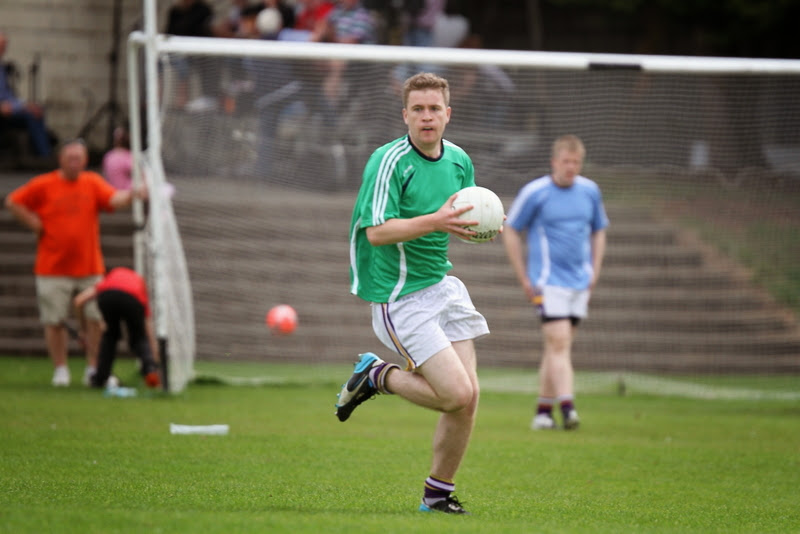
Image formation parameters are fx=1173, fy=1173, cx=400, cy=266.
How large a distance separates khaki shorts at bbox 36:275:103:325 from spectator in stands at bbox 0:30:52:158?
26.5 ft

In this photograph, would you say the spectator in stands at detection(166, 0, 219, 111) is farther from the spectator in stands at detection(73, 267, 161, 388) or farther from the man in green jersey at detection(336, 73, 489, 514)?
the man in green jersey at detection(336, 73, 489, 514)

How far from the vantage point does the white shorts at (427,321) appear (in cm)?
607

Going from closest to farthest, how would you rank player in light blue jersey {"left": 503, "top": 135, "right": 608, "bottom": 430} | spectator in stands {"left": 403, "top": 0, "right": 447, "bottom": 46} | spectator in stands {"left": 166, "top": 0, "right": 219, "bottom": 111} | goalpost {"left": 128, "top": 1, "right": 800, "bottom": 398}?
player in light blue jersey {"left": 503, "top": 135, "right": 608, "bottom": 430}, spectator in stands {"left": 166, "top": 0, "right": 219, "bottom": 111}, goalpost {"left": 128, "top": 1, "right": 800, "bottom": 398}, spectator in stands {"left": 403, "top": 0, "right": 447, "bottom": 46}

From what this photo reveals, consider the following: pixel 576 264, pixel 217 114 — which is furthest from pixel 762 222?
Result: pixel 217 114

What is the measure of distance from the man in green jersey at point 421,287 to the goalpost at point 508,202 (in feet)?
29.6

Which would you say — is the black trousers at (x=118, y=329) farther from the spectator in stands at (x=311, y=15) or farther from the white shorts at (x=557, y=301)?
the spectator in stands at (x=311, y=15)

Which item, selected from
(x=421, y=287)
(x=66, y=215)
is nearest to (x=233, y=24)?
(x=66, y=215)

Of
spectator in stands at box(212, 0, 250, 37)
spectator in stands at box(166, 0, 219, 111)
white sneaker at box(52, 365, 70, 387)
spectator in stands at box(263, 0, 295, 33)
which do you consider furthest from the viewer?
spectator in stands at box(212, 0, 250, 37)

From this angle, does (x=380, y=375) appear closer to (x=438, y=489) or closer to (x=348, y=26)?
(x=438, y=489)

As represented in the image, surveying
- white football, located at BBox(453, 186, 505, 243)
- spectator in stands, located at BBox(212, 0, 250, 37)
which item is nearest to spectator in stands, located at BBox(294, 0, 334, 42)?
spectator in stands, located at BBox(212, 0, 250, 37)

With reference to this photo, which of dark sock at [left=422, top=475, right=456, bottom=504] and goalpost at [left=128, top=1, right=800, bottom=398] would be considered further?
goalpost at [left=128, top=1, right=800, bottom=398]

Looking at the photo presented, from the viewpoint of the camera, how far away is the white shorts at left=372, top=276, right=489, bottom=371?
607 cm

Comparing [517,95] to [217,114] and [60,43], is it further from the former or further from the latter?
[60,43]

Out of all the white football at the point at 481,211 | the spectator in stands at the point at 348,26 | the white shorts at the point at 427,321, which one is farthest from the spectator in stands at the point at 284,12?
the white football at the point at 481,211
